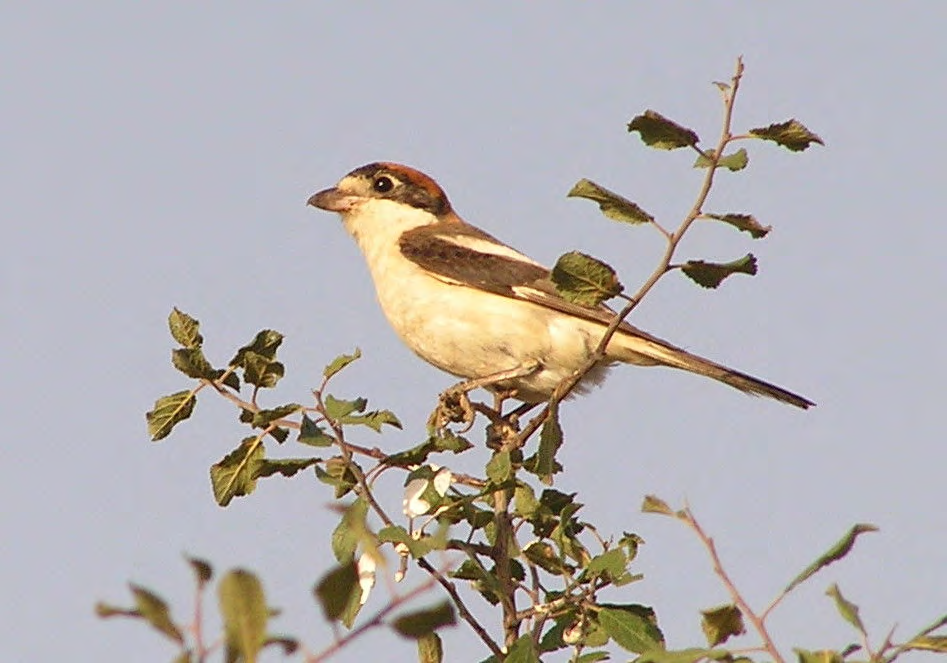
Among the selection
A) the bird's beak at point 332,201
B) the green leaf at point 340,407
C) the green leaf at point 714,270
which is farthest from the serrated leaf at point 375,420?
the bird's beak at point 332,201

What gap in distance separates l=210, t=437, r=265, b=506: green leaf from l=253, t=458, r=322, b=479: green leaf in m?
0.03

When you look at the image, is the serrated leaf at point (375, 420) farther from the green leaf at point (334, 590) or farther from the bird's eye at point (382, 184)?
the bird's eye at point (382, 184)

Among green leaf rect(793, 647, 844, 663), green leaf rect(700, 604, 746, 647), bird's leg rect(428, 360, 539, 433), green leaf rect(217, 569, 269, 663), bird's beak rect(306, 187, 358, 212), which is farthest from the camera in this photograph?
bird's beak rect(306, 187, 358, 212)

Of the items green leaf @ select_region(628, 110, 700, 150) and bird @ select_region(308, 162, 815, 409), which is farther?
bird @ select_region(308, 162, 815, 409)

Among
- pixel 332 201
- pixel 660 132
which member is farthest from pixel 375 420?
pixel 332 201

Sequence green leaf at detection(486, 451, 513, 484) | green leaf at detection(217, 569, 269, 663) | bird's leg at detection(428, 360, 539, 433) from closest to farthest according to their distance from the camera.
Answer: green leaf at detection(217, 569, 269, 663) → green leaf at detection(486, 451, 513, 484) → bird's leg at detection(428, 360, 539, 433)

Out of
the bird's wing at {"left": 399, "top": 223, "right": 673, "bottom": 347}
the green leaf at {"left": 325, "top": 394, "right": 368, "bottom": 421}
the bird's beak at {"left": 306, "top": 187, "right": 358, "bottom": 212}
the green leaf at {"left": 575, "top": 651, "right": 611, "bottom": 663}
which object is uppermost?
the bird's beak at {"left": 306, "top": 187, "right": 358, "bottom": 212}

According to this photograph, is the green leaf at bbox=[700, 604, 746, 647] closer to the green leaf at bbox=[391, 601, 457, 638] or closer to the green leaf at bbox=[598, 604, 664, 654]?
the green leaf at bbox=[598, 604, 664, 654]

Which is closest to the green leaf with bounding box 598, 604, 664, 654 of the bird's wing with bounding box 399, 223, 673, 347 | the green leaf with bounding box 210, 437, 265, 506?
the green leaf with bounding box 210, 437, 265, 506

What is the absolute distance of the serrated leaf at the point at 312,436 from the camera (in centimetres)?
410

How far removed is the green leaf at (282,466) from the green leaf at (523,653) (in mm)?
886

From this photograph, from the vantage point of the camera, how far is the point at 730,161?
3.53 meters

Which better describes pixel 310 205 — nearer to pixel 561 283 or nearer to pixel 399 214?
pixel 399 214

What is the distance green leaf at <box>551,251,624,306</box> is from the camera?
389 cm
